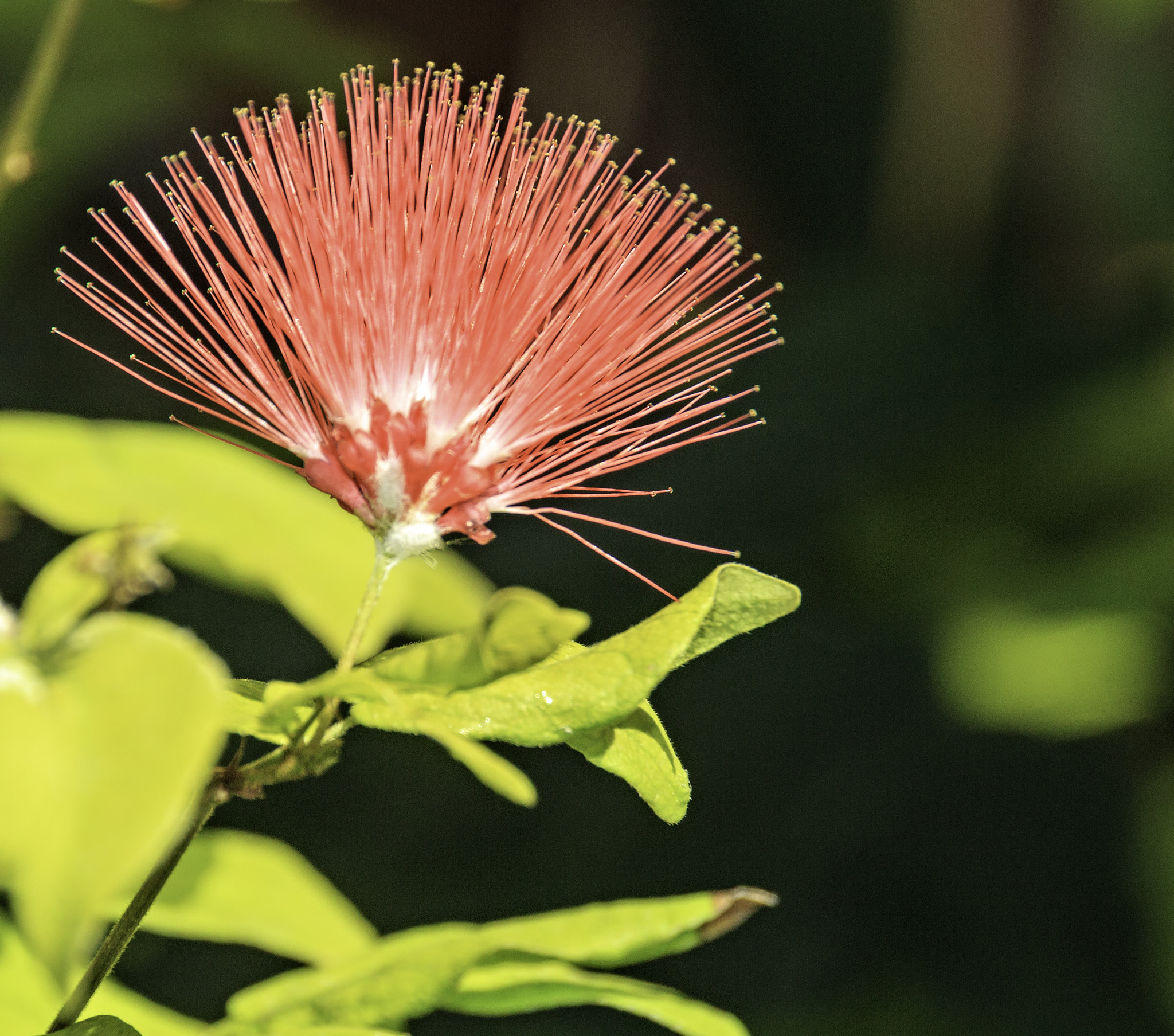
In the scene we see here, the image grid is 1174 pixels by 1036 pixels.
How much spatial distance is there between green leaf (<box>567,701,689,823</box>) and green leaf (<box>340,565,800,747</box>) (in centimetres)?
4

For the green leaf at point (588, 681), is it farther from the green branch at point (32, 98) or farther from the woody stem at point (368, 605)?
the green branch at point (32, 98)

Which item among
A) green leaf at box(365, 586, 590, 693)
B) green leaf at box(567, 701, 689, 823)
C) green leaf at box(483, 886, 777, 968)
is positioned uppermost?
green leaf at box(365, 586, 590, 693)

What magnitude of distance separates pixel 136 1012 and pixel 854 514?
153cm

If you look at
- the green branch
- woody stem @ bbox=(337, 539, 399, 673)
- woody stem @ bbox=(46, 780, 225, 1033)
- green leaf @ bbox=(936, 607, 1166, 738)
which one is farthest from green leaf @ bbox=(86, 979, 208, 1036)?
green leaf @ bbox=(936, 607, 1166, 738)

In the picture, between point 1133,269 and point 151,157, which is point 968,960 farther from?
Answer: point 151,157

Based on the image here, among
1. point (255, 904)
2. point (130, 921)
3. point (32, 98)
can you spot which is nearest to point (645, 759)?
point (130, 921)

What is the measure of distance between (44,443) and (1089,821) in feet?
5.28

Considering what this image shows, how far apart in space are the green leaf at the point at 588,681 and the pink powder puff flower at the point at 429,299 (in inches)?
3.8

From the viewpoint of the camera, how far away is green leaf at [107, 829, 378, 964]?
0.64 m

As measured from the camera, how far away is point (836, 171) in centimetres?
250

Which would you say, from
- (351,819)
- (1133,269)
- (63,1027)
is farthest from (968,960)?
(63,1027)

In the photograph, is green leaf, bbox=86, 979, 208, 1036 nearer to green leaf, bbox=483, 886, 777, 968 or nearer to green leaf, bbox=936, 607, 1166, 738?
green leaf, bbox=483, 886, 777, 968

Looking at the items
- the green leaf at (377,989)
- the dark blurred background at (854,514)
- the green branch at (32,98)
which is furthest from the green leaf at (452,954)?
the dark blurred background at (854,514)

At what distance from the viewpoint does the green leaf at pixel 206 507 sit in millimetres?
584
